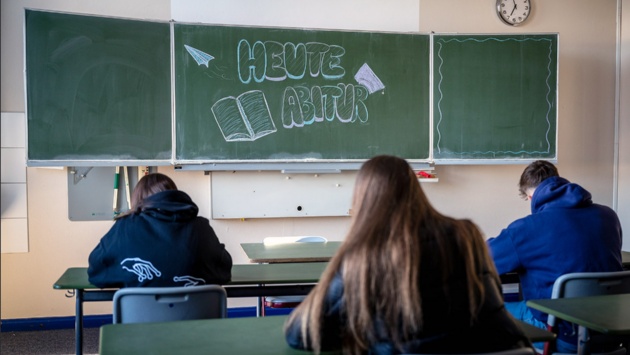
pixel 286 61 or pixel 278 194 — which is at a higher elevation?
pixel 286 61

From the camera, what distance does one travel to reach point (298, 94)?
473 cm

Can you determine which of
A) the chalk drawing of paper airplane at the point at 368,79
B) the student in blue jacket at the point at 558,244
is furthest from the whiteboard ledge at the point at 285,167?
the student in blue jacket at the point at 558,244

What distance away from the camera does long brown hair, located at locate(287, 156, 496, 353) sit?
1.44m

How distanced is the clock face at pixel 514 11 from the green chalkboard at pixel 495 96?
333mm

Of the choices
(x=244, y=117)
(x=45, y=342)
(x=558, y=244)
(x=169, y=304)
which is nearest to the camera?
(x=169, y=304)

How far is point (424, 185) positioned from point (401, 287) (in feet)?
13.0

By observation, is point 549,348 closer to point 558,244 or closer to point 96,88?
point 558,244

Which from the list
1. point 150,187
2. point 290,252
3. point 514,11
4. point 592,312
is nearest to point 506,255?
point 592,312

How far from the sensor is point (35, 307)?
14.9 feet

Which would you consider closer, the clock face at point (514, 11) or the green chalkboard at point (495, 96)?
the green chalkboard at point (495, 96)

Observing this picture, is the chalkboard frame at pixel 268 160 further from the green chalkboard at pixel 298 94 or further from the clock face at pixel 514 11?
the clock face at pixel 514 11

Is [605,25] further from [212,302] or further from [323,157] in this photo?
[212,302]

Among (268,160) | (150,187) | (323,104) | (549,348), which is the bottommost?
(549,348)

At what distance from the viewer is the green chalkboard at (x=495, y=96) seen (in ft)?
16.4
